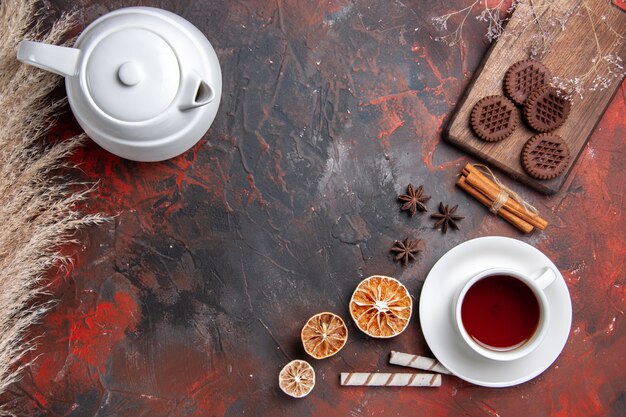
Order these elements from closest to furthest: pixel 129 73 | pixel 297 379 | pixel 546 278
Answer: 1. pixel 129 73
2. pixel 546 278
3. pixel 297 379

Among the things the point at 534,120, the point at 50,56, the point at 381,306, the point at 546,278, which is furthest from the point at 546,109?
the point at 50,56

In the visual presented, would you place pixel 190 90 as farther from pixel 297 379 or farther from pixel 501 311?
pixel 501 311

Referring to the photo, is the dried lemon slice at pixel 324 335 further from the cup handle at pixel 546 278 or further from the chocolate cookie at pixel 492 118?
the chocolate cookie at pixel 492 118

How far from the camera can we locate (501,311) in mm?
1821

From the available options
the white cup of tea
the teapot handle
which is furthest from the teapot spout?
the white cup of tea

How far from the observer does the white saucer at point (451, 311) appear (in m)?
1.84

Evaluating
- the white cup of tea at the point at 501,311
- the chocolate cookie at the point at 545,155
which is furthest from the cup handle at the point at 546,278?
the chocolate cookie at the point at 545,155

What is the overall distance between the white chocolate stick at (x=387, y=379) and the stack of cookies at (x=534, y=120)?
0.73 metres

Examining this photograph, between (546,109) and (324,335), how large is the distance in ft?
3.24

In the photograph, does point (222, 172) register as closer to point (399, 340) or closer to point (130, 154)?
point (130, 154)

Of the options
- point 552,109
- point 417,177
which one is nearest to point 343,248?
point 417,177

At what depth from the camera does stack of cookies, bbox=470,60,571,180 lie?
6.16ft

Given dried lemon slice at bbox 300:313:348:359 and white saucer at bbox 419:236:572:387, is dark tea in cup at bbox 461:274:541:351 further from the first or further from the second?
dried lemon slice at bbox 300:313:348:359

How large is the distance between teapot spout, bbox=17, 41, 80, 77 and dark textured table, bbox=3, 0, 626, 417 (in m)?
0.36
